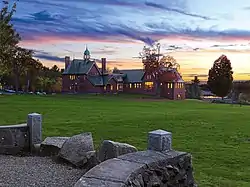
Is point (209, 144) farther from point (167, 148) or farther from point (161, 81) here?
point (161, 81)

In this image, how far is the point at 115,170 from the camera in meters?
5.27

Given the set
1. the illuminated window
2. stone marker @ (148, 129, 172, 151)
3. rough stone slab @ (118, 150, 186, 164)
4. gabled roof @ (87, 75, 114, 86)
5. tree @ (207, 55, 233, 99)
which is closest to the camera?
rough stone slab @ (118, 150, 186, 164)

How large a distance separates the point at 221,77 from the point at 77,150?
69328 millimetres

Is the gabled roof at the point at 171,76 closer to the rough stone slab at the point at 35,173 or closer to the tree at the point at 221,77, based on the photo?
the tree at the point at 221,77

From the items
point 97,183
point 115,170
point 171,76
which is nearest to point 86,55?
point 171,76

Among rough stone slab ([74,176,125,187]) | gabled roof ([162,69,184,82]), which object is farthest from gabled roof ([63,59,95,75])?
rough stone slab ([74,176,125,187])

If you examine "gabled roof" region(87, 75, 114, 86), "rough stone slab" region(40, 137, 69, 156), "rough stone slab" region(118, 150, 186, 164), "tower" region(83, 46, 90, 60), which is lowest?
"rough stone slab" region(40, 137, 69, 156)

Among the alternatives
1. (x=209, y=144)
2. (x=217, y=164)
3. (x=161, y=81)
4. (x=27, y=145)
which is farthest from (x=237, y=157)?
(x=161, y=81)

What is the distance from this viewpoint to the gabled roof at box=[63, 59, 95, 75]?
73.8 meters

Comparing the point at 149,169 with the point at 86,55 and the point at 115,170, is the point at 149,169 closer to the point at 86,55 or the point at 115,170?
the point at 115,170

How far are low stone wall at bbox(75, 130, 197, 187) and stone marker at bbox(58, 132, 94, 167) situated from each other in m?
2.11

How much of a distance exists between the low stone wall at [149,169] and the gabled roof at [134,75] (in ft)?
221

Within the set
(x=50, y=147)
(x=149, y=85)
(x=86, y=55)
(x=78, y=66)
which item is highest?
(x=86, y=55)

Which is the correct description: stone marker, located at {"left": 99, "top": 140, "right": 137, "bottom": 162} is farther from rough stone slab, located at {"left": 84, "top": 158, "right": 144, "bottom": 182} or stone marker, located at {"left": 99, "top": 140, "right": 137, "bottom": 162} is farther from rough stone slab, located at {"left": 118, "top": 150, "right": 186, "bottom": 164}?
rough stone slab, located at {"left": 84, "top": 158, "right": 144, "bottom": 182}
